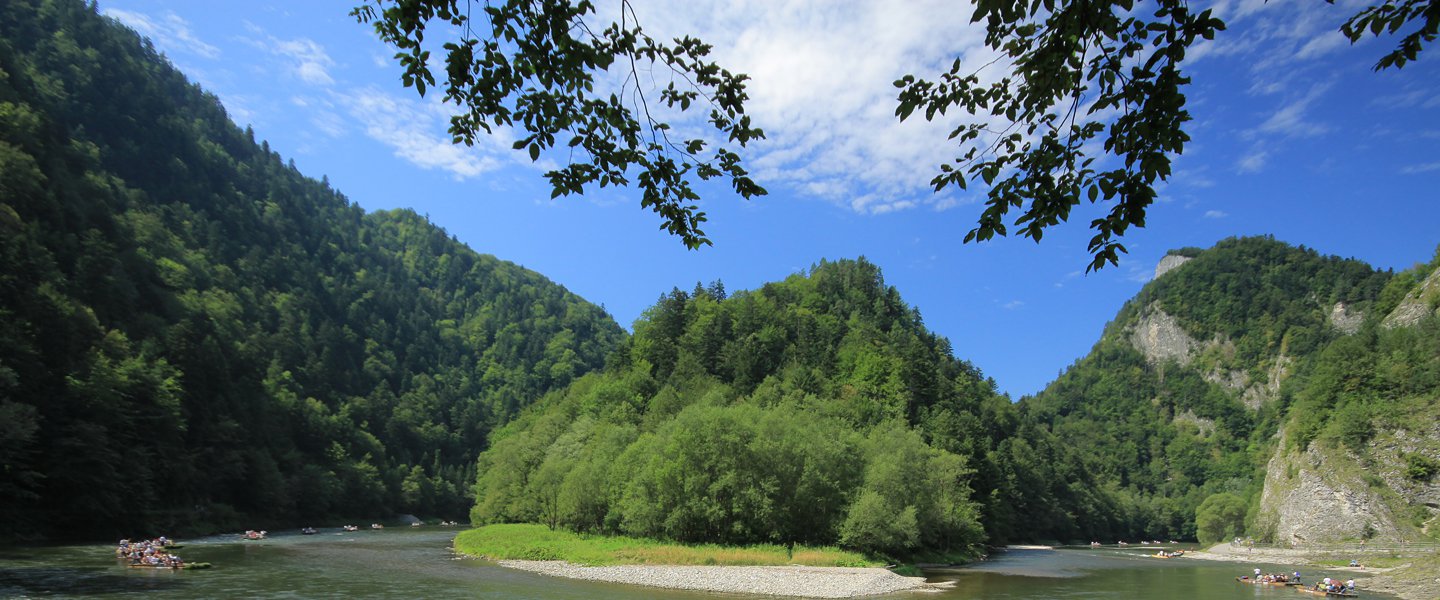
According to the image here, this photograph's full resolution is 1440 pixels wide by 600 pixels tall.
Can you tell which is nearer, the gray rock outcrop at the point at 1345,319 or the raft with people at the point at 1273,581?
the raft with people at the point at 1273,581

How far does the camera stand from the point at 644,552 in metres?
55.5

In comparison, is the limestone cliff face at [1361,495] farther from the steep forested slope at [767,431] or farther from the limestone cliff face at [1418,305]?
the steep forested slope at [767,431]

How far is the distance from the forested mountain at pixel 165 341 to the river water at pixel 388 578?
27.3ft

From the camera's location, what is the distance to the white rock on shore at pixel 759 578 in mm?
43531

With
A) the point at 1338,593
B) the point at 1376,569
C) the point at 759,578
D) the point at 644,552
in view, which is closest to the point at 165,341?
the point at 644,552

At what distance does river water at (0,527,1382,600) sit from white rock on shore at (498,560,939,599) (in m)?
2.51

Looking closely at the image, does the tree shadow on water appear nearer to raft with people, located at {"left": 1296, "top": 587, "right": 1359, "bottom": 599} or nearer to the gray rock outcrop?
raft with people, located at {"left": 1296, "top": 587, "right": 1359, "bottom": 599}

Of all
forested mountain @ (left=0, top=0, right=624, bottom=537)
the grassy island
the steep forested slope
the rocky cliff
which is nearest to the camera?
the grassy island

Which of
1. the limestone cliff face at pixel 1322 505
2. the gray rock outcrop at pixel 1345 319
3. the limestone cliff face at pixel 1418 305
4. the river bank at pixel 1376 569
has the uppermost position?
the gray rock outcrop at pixel 1345 319

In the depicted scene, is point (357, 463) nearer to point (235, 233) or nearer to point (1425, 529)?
point (235, 233)

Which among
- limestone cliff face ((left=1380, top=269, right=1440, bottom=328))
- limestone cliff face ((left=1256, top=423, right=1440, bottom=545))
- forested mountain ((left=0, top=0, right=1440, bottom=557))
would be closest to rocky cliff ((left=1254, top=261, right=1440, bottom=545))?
limestone cliff face ((left=1256, top=423, right=1440, bottom=545))

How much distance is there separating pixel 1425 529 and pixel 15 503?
380 ft

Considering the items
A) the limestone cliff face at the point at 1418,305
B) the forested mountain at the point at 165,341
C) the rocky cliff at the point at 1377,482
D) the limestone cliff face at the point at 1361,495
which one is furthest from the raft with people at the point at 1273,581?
the forested mountain at the point at 165,341

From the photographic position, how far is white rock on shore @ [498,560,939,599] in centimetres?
4353
